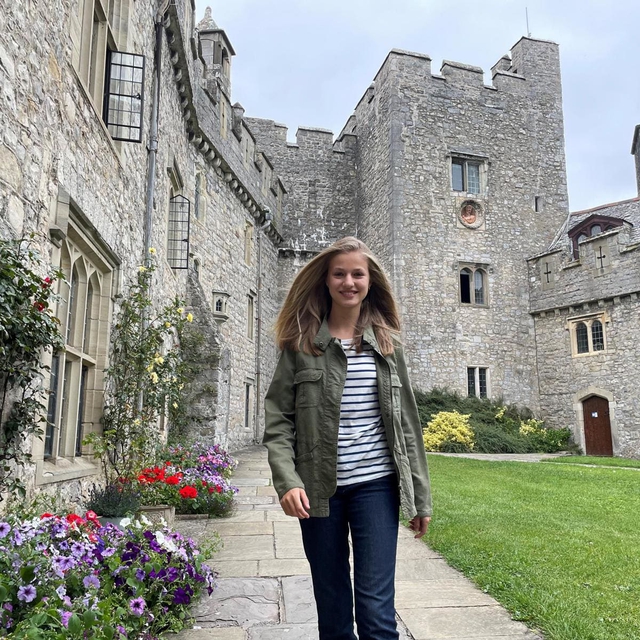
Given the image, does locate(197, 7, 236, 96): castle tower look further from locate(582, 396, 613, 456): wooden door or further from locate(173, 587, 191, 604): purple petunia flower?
locate(173, 587, 191, 604): purple petunia flower

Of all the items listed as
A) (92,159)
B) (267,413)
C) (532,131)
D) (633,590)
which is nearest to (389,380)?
(267,413)

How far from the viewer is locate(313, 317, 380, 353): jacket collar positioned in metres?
2.15

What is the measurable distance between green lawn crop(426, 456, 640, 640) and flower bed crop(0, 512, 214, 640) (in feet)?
5.84

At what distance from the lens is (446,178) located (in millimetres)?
19984

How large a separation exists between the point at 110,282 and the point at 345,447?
14.3 ft

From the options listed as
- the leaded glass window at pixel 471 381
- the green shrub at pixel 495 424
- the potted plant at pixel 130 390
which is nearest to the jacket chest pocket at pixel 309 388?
the potted plant at pixel 130 390

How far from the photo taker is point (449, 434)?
55.5 ft

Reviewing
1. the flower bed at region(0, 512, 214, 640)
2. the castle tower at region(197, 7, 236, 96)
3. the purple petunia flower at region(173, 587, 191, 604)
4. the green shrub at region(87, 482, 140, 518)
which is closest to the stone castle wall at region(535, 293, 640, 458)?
the castle tower at region(197, 7, 236, 96)

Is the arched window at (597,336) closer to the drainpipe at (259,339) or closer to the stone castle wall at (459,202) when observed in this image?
the stone castle wall at (459,202)

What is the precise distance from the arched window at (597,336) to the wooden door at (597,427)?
5.00ft

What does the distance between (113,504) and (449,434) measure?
531 inches

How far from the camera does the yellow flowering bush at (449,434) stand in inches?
660

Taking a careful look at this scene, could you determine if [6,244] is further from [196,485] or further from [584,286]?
[584,286]

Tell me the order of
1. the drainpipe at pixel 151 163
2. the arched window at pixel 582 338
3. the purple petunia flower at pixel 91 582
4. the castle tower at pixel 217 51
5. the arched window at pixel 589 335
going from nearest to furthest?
the purple petunia flower at pixel 91 582 → the drainpipe at pixel 151 163 → the castle tower at pixel 217 51 → the arched window at pixel 589 335 → the arched window at pixel 582 338
